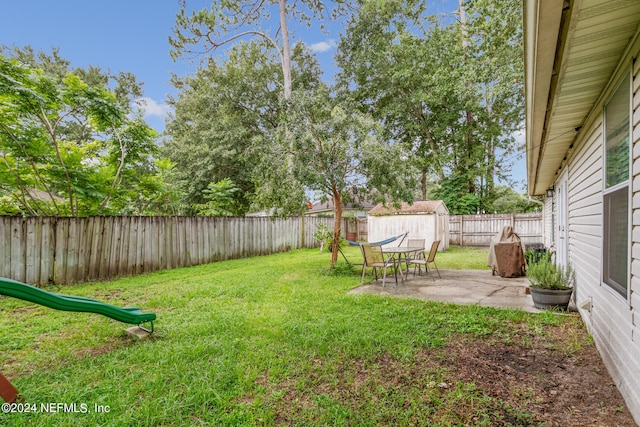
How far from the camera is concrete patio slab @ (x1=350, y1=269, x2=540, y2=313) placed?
445cm

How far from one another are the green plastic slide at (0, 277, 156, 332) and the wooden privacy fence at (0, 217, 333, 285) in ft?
13.0

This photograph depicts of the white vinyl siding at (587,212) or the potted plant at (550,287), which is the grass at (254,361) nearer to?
the potted plant at (550,287)

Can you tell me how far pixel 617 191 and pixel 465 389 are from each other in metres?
1.86

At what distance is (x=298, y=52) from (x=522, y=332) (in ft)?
61.0

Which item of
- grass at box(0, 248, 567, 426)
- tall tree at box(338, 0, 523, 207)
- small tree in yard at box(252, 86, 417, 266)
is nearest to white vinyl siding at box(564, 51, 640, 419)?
grass at box(0, 248, 567, 426)

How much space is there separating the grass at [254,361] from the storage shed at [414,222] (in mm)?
7860

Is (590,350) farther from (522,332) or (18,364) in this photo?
(18,364)

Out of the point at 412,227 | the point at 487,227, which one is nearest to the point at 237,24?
the point at 412,227

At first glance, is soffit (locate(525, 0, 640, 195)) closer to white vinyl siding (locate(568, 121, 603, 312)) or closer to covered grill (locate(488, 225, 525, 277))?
white vinyl siding (locate(568, 121, 603, 312))

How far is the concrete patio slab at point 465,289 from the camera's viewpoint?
4445mm

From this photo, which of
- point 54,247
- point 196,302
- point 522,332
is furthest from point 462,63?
point 54,247

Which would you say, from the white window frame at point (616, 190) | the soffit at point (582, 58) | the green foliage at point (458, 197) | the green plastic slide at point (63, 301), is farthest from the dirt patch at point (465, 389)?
the green foliage at point (458, 197)

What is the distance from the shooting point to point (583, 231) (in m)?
3.54

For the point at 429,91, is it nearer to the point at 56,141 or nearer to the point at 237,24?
the point at 237,24
